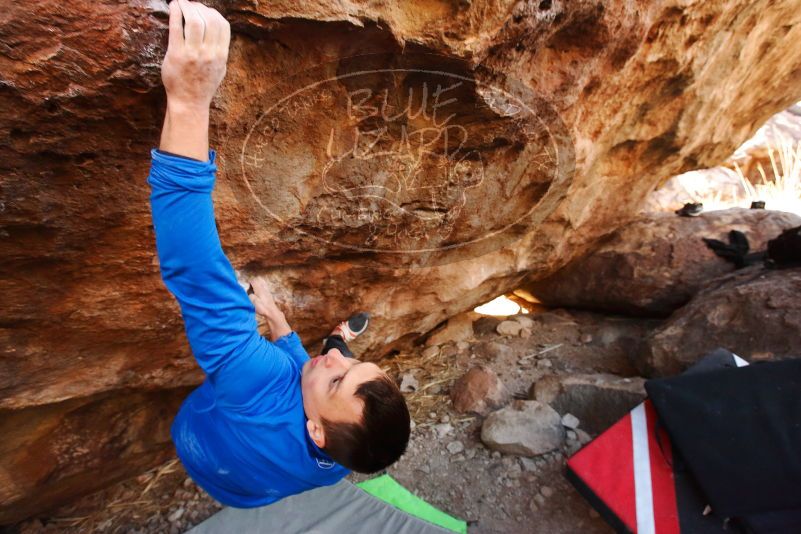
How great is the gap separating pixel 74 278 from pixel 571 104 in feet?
6.65

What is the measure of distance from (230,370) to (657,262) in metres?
3.40

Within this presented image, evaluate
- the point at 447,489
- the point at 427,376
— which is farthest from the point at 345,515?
the point at 427,376

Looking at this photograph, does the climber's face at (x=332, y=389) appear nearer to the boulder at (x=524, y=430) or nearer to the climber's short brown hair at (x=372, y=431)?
the climber's short brown hair at (x=372, y=431)

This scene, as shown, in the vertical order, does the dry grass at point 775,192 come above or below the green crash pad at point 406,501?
above

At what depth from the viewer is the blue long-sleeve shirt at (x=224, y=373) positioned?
0.96 meters

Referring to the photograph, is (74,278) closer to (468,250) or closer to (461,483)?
(468,250)

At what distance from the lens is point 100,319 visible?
1.58m

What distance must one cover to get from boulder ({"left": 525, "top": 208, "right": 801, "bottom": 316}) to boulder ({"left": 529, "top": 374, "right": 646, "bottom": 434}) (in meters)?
1.08

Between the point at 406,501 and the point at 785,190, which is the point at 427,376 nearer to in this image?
the point at 406,501

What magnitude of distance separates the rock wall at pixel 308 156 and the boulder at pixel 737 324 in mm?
Result: 1044

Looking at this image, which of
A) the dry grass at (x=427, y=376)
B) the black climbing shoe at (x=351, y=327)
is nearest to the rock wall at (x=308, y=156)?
the black climbing shoe at (x=351, y=327)

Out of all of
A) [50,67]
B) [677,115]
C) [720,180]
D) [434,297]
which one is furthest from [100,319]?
[720,180]

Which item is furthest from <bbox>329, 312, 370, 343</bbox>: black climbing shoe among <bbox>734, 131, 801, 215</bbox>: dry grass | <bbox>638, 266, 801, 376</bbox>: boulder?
<bbox>734, 131, 801, 215</bbox>: dry grass

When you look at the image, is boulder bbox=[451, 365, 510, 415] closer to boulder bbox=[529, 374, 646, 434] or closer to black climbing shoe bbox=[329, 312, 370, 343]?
boulder bbox=[529, 374, 646, 434]
